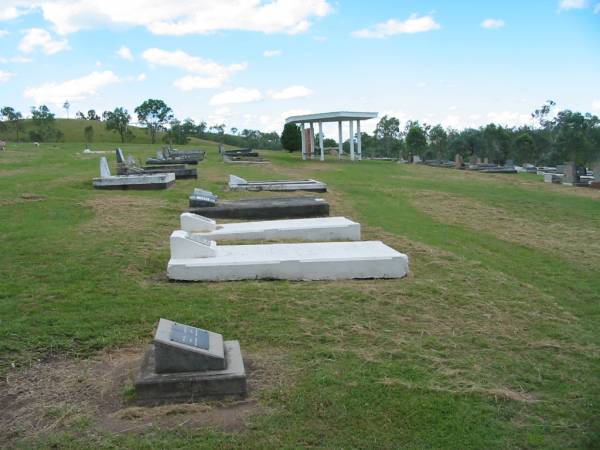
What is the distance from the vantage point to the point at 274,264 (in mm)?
6906

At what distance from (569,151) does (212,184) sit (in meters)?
34.3

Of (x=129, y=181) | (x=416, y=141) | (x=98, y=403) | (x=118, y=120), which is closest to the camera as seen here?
(x=98, y=403)

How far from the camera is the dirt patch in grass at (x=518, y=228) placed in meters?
10.1

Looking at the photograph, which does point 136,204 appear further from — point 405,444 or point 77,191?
point 405,444

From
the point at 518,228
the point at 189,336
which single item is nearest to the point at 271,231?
the point at 189,336

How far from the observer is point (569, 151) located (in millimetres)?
42594

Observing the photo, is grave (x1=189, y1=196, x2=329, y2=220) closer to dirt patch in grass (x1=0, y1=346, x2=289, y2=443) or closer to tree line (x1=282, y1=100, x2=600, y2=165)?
dirt patch in grass (x1=0, y1=346, x2=289, y2=443)

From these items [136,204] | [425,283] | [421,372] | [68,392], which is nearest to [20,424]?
[68,392]

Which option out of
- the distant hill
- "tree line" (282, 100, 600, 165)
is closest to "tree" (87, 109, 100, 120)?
the distant hill

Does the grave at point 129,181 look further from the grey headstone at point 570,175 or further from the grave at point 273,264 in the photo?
the grey headstone at point 570,175

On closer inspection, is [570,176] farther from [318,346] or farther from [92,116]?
[92,116]

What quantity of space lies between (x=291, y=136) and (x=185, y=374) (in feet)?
135

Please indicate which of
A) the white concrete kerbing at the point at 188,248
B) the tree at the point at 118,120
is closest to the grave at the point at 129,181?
the white concrete kerbing at the point at 188,248

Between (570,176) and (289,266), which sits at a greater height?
(570,176)
